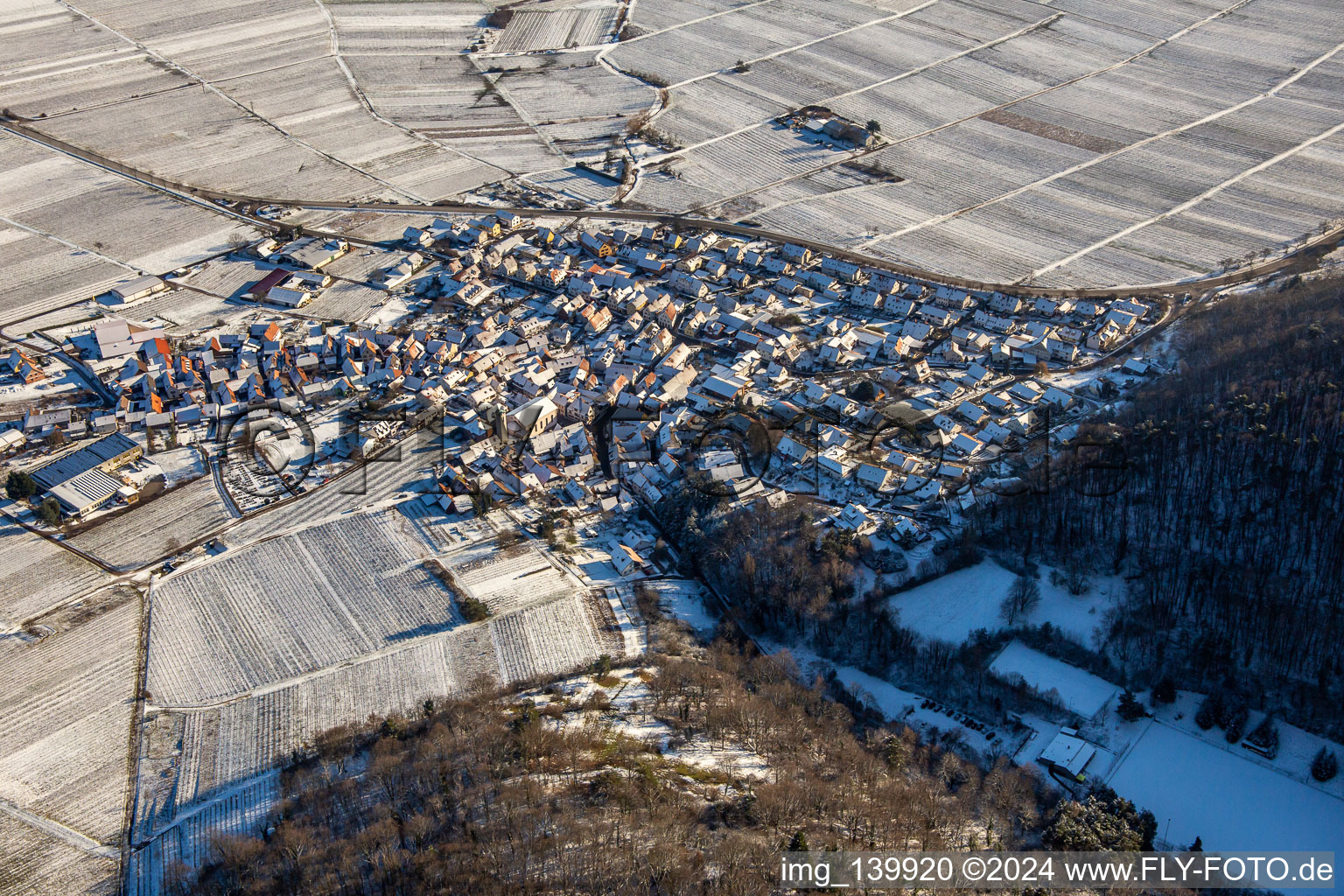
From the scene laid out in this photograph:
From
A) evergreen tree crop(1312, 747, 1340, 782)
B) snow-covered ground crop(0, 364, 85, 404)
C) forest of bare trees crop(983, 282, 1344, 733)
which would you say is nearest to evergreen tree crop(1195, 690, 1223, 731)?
forest of bare trees crop(983, 282, 1344, 733)

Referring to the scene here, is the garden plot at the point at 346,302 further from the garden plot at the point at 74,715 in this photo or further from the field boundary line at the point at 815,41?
the field boundary line at the point at 815,41

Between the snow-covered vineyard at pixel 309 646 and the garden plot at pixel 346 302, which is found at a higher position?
the garden plot at pixel 346 302

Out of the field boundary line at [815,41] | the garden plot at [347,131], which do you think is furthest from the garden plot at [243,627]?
the field boundary line at [815,41]

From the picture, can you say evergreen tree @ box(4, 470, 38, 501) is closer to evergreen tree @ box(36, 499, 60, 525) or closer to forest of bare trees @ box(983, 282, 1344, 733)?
evergreen tree @ box(36, 499, 60, 525)

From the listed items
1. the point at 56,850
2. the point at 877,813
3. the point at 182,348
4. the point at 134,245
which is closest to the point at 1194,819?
the point at 877,813

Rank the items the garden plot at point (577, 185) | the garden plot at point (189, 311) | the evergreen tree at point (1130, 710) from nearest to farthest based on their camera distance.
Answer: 1. the evergreen tree at point (1130, 710)
2. the garden plot at point (189, 311)
3. the garden plot at point (577, 185)

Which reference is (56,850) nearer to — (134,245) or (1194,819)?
(1194,819)
